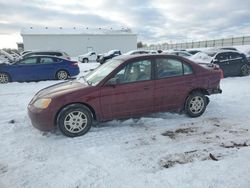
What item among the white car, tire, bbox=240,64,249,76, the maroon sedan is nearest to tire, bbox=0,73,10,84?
the maroon sedan

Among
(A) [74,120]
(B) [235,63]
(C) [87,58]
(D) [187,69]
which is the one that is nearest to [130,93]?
(A) [74,120]

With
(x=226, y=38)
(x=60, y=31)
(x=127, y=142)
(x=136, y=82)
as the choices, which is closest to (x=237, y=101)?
(x=136, y=82)

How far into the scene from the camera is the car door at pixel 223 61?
12762 millimetres

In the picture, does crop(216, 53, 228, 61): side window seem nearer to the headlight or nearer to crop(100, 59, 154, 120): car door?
crop(100, 59, 154, 120): car door

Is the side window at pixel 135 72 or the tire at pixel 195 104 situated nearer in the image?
the side window at pixel 135 72

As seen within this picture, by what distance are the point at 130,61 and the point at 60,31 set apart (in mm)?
43082

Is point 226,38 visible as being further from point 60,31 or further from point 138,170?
point 138,170

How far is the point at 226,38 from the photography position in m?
41.7

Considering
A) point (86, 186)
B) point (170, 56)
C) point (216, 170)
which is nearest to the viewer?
point (86, 186)

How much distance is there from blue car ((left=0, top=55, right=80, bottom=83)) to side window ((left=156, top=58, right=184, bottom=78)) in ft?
27.9

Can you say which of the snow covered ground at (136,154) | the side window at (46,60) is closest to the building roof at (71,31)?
the side window at (46,60)

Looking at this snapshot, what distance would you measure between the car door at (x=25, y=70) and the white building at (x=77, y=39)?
32.9 m

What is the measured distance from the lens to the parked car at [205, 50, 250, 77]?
505 inches

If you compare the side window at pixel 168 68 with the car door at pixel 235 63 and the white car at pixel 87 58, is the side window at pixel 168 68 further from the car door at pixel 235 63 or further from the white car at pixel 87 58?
the white car at pixel 87 58
